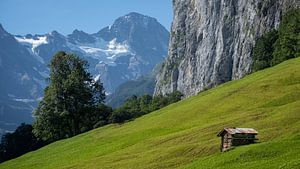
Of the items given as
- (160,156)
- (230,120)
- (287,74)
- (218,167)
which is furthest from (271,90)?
(218,167)

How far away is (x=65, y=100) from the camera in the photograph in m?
113

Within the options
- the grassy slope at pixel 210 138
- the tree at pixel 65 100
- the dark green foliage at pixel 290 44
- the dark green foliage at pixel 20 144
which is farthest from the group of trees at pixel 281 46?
the dark green foliage at pixel 20 144

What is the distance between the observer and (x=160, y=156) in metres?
46.8

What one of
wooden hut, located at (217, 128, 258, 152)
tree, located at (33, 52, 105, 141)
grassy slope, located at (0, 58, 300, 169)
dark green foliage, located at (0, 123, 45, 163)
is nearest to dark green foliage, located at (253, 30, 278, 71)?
tree, located at (33, 52, 105, 141)

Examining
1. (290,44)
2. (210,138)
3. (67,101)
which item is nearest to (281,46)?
(290,44)

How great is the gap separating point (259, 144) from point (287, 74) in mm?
38989

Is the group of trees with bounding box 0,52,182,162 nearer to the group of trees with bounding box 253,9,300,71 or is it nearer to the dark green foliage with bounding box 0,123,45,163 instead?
the dark green foliage with bounding box 0,123,45,163

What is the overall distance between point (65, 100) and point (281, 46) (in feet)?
184

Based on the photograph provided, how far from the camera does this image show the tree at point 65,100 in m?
111

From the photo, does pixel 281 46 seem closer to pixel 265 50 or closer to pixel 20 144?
pixel 265 50

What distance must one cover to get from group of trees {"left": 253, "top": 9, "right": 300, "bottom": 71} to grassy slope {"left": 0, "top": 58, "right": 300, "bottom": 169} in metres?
39.4

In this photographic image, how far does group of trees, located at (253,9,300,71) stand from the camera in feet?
400

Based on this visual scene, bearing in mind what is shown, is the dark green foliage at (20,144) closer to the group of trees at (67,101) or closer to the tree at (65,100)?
the group of trees at (67,101)

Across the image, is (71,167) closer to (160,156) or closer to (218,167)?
(160,156)
